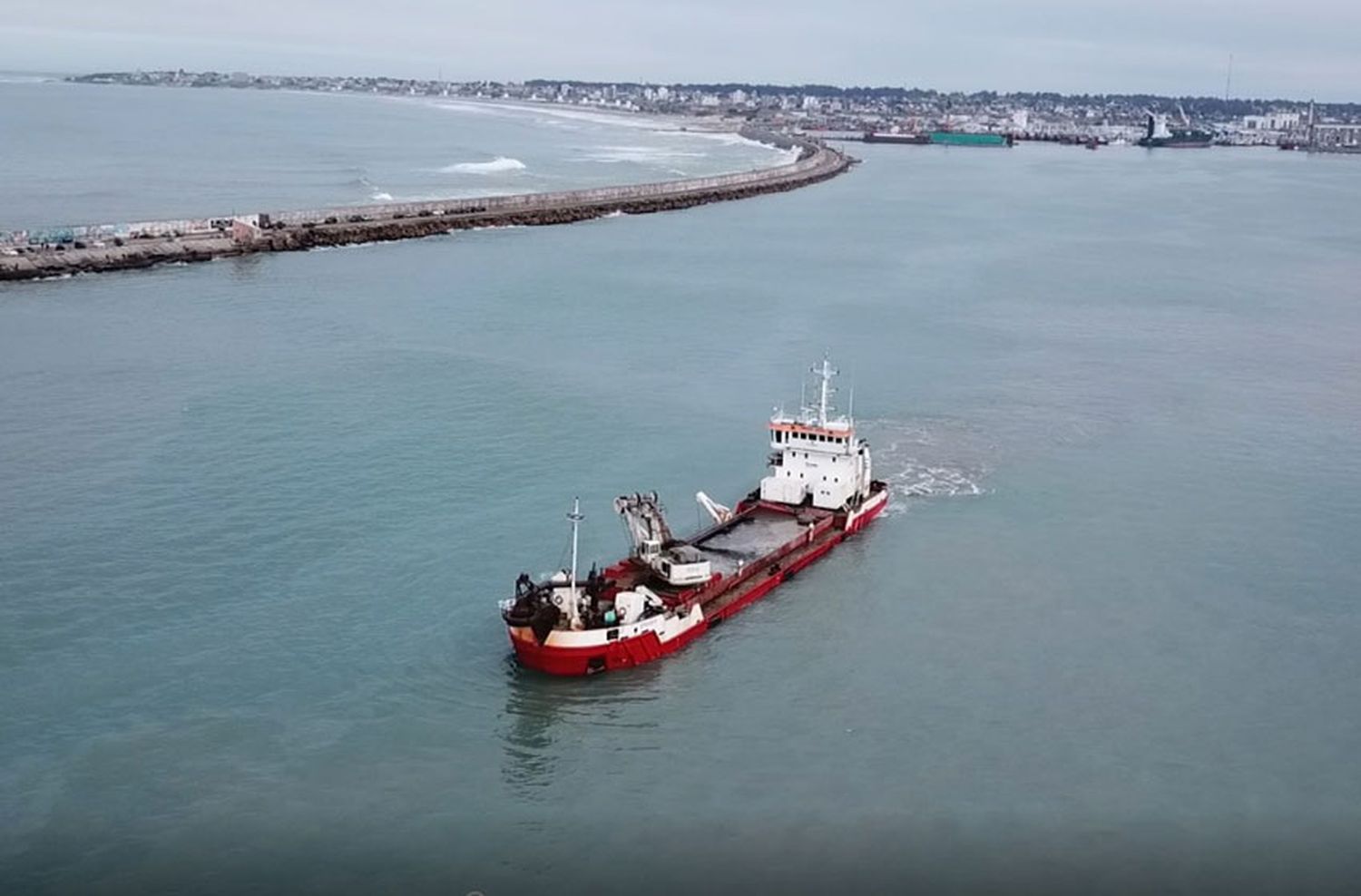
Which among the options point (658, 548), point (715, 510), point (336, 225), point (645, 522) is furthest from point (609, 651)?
point (336, 225)

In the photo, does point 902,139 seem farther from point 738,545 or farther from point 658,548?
point 658,548

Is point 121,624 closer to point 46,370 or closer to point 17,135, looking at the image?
point 46,370

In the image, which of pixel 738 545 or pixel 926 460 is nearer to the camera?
pixel 738 545

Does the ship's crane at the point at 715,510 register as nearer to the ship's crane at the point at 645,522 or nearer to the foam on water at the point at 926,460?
the ship's crane at the point at 645,522

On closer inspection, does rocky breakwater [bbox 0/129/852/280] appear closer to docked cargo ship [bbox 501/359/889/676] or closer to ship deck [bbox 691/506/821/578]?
docked cargo ship [bbox 501/359/889/676]

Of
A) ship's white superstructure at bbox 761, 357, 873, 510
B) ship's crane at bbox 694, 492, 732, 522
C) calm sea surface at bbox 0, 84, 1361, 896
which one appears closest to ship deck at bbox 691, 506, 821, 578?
ship's crane at bbox 694, 492, 732, 522

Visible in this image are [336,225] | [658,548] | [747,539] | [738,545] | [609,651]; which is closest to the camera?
[609,651]
